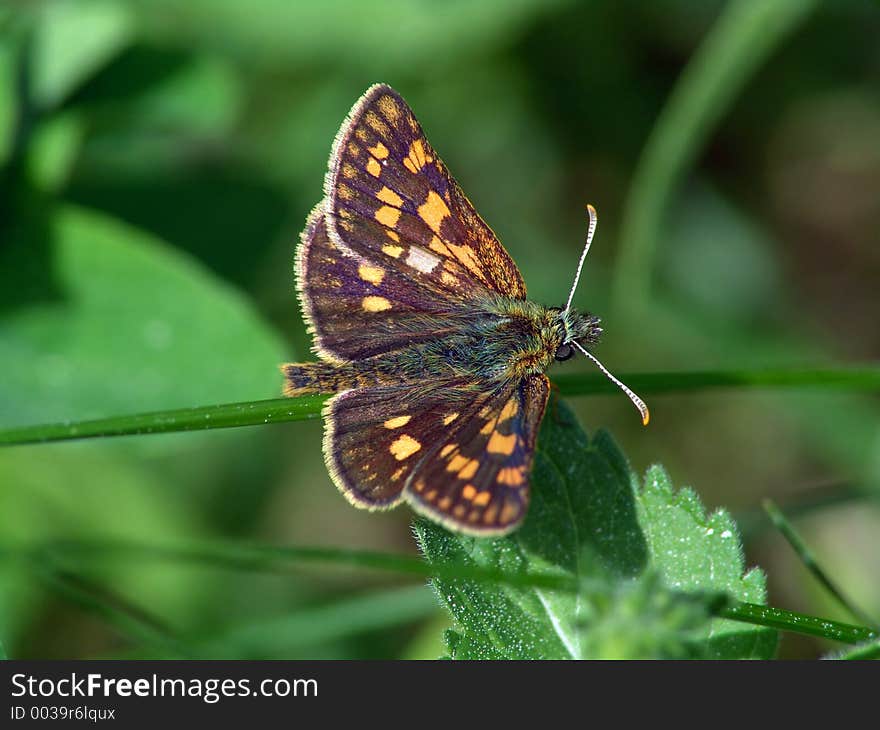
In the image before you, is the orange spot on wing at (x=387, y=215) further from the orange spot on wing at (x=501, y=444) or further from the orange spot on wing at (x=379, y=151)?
the orange spot on wing at (x=501, y=444)

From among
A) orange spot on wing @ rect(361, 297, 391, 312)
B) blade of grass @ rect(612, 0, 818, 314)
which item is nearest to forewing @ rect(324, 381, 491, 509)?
orange spot on wing @ rect(361, 297, 391, 312)

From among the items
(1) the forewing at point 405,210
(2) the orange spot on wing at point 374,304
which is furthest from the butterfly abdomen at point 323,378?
(1) the forewing at point 405,210

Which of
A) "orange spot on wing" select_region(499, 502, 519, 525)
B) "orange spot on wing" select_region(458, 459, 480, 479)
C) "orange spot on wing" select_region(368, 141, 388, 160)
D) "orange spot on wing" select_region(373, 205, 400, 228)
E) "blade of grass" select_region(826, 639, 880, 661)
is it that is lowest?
"blade of grass" select_region(826, 639, 880, 661)

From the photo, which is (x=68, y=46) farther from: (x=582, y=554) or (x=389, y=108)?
(x=582, y=554)

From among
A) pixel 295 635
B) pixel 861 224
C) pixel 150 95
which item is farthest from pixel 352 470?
pixel 861 224

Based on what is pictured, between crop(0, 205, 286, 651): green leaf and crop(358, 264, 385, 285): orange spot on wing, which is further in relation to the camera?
crop(0, 205, 286, 651): green leaf

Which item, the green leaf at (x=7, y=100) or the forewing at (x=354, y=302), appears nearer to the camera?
the forewing at (x=354, y=302)

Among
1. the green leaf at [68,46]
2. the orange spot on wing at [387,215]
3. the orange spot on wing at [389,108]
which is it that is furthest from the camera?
the green leaf at [68,46]

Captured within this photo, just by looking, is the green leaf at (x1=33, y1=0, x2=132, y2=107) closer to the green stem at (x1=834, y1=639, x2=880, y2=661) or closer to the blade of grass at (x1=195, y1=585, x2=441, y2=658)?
the blade of grass at (x1=195, y1=585, x2=441, y2=658)
